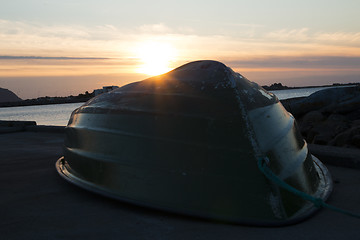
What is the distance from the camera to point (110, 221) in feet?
6.82

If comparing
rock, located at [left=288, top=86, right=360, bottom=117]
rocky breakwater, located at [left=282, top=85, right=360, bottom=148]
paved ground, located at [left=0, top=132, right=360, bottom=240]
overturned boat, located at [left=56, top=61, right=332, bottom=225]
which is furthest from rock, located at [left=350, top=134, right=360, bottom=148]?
rock, located at [left=288, top=86, right=360, bottom=117]

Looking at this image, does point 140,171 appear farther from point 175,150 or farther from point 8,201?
point 8,201

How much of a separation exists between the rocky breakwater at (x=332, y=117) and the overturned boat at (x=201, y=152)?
2198 millimetres

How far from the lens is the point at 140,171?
7.43ft

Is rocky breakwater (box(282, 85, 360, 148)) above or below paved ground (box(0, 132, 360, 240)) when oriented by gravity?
A: above

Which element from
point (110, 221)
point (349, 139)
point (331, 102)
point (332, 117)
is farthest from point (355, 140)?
point (110, 221)

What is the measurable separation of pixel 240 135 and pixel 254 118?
212 mm

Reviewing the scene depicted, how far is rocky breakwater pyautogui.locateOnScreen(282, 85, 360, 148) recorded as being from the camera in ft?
15.9

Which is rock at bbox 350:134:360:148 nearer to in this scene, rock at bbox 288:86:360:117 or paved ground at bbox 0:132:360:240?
paved ground at bbox 0:132:360:240

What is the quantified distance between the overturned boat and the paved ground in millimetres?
77

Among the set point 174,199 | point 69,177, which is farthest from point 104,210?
point 69,177

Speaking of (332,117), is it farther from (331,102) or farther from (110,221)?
(110,221)

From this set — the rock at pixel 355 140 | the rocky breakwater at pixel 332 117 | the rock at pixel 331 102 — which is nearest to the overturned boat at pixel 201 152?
the rock at pixel 355 140

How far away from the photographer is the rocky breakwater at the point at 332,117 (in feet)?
15.9
